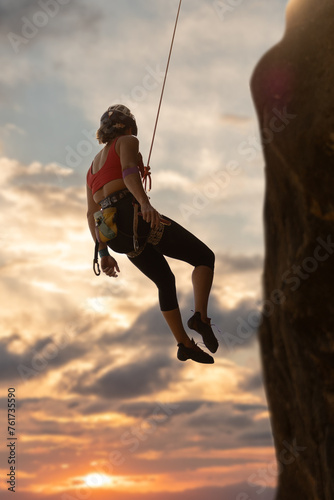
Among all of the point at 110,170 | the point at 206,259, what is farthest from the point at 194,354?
the point at 110,170

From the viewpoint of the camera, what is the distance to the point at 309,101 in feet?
19.0

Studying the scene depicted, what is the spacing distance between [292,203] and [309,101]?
100 centimetres

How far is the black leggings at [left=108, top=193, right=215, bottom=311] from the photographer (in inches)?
279

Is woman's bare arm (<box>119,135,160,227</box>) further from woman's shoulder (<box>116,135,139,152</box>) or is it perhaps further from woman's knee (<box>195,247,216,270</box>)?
woman's knee (<box>195,247,216,270</box>)

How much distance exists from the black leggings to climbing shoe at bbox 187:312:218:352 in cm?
38

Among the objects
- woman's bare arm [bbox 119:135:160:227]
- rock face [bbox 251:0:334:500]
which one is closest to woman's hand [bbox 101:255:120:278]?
woman's bare arm [bbox 119:135:160:227]

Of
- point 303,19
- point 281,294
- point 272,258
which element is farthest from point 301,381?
point 303,19

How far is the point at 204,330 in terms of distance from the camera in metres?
7.11

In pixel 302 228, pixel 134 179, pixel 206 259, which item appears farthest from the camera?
pixel 206 259

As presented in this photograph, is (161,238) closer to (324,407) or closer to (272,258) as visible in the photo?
(272,258)

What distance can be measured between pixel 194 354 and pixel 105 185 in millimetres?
2248

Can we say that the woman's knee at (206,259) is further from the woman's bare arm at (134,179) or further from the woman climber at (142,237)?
the woman's bare arm at (134,179)

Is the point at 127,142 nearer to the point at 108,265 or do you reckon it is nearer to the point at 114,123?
the point at 114,123

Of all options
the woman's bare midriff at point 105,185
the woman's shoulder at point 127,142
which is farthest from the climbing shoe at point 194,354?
the woman's shoulder at point 127,142
